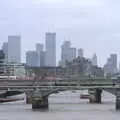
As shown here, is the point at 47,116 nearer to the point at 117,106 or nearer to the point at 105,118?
the point at 105,118

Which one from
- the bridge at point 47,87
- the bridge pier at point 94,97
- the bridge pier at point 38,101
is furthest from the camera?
the bridge pier at point 94,97

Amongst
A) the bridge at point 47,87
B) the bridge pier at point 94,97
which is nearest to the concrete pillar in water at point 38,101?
the bridge at point 47,87

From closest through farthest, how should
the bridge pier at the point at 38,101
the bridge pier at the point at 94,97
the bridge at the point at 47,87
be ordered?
the bridge pier at the point at 38,101 < the bridge at the point at 47,87 < the bridge pier at the point at 94,97

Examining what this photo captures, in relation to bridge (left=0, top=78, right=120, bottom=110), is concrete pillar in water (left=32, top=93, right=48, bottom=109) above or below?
below

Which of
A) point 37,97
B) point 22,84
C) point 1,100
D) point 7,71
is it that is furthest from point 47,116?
point 7,71

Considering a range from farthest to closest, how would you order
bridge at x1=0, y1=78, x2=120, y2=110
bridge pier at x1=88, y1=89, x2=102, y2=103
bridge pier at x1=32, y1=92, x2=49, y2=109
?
1. bridge pier at x1=88, y1=89, x2=102, y2=103
2. bridge at x1=0, y1=78, x2=120, y2=110
3. bridge pier at x1=32, y1=92, x2=49, y2=109

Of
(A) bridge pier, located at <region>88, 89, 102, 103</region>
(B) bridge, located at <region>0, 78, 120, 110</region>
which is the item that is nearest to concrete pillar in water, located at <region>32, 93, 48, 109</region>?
(B) bridge, located at <region>0, 78, 120, 110</region>

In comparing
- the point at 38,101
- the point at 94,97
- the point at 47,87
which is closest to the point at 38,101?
the point at 38,101

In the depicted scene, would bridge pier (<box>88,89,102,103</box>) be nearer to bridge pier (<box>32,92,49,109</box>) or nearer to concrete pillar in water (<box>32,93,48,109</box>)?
concrete pillar in water (<box>32,93,48,109</box>)

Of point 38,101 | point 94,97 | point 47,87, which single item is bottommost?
point 38,101

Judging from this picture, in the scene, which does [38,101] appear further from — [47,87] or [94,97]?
[94,97]

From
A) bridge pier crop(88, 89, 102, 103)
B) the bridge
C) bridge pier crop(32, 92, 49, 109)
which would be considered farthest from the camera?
bridge pier crop(88, 89, 102, 103)

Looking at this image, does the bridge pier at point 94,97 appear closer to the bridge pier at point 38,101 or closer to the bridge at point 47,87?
the bridge at point 47,87

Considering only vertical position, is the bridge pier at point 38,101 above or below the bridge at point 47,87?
below
